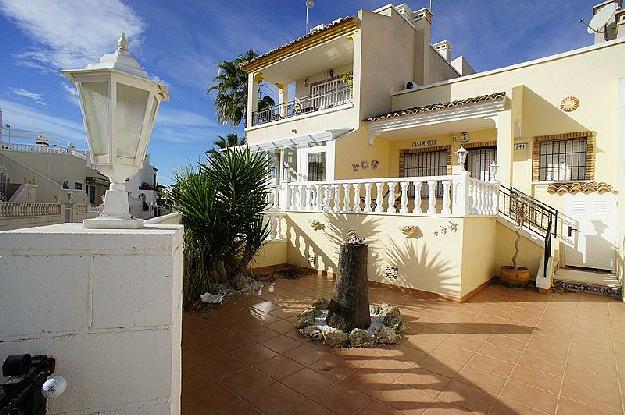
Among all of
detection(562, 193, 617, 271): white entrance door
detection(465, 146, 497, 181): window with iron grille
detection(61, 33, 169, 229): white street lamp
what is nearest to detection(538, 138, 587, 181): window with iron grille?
detection(562, 193, 617, 271): white entrance door

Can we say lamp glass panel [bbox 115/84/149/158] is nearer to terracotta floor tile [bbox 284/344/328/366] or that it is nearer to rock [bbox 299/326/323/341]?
terracotta floor tile [bbox 284/344/328/366]

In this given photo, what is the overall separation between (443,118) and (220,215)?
783cm

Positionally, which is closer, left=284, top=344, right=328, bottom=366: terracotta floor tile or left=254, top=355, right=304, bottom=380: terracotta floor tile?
left=254, top=355, right=304, bottom=380: terracotta floor tile

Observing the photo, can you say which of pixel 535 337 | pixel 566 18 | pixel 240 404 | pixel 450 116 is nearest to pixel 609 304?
pixel 535 337

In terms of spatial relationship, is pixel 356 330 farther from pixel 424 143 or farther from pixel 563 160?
pixel 424 143

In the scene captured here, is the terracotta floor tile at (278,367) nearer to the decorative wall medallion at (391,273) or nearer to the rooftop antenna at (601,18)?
the decorative wall medallion at (391,273)

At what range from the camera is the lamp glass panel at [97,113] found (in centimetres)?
191

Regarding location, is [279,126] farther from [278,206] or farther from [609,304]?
[609,304]

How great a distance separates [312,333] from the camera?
427 cm

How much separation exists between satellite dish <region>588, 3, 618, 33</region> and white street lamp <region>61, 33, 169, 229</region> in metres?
14.4

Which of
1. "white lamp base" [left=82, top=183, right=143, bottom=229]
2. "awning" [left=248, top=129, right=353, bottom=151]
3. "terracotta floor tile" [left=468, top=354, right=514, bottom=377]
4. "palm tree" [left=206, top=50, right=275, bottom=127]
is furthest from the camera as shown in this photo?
"palm tree" [left=206, top=50, right=275, bottom=127]

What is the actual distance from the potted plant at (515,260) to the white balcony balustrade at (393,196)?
0.84 m

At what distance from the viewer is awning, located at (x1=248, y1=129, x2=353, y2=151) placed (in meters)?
11.2

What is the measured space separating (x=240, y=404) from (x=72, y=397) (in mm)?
1669
